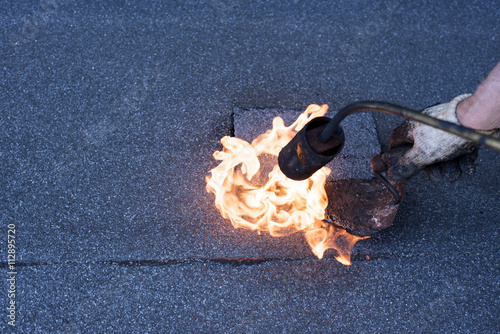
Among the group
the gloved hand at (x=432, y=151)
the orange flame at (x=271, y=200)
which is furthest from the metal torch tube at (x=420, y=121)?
the orange flame at (x=271, y=200)

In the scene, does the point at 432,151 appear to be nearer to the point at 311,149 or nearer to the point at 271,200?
the point at 311,149

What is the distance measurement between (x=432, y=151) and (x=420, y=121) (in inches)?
35.5

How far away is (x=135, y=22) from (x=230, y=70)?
1019mm

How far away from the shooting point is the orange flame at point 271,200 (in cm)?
264

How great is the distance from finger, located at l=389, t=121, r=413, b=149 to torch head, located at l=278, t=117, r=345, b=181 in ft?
2.24

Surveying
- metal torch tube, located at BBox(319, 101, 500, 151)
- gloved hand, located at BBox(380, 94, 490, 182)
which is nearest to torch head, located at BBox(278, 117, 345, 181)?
metal torch tube, located at BBox(319, 101, 500, 151)

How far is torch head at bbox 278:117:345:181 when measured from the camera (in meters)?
1.78

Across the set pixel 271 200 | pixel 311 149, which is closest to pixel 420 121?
pixel 311 149

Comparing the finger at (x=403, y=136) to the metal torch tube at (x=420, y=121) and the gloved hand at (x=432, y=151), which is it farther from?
the metal torch tube at (x=420, y=121)

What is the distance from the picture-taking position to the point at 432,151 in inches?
84.2

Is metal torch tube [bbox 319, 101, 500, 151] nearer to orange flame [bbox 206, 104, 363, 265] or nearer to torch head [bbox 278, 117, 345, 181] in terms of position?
torch head [bbox 278, 117, 345, 181]

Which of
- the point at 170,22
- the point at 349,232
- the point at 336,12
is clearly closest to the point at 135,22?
the point at 170,22

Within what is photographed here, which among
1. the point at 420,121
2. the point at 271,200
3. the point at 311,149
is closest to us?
the point at 420,121

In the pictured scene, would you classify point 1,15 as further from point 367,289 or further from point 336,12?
point 367,289
